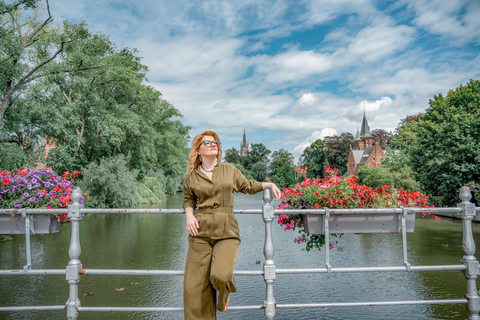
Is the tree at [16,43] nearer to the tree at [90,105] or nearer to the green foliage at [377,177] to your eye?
the tree at [90,105]

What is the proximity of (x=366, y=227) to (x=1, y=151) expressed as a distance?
17.7 m

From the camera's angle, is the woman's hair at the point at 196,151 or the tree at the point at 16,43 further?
the tree at the point at 16,43

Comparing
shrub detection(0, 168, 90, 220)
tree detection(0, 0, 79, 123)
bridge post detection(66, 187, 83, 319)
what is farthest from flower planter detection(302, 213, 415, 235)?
tree detection(0, 0, 79, 123)

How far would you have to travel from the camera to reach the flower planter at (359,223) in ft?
11.1

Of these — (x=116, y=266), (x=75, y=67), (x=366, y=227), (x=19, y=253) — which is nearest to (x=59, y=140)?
(x=75, y=67)

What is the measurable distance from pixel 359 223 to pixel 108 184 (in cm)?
2054

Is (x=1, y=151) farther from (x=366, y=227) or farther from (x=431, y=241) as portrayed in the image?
(x=431, y=241)

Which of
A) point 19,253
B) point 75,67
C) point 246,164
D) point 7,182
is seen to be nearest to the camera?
point 7,182

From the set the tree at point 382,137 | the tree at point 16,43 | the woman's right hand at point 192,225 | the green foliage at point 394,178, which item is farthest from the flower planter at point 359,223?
the tree at point 382,137

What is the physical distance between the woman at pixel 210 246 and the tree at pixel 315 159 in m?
56.7

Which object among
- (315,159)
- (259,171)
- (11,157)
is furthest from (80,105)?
(259,171)

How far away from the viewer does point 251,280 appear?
7.22 m

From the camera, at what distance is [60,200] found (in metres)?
4.26

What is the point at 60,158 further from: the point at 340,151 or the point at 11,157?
the point at 340,151
